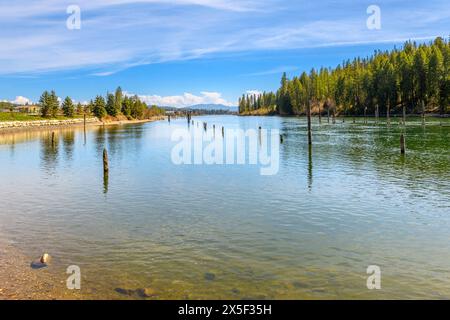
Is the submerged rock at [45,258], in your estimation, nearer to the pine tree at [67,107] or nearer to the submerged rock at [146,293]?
the submerged rock at [146,293]

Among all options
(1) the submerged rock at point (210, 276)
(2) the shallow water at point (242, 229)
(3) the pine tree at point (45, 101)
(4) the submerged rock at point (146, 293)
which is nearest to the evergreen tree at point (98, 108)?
(3) the pine tree at point (45, 101)

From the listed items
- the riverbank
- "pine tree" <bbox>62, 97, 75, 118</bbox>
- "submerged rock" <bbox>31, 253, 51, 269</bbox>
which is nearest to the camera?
the riverbank

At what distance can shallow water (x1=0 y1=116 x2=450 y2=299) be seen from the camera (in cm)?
1433

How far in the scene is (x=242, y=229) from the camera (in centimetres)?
2111

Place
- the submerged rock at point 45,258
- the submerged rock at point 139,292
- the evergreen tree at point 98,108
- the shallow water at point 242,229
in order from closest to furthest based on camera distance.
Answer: the submerged rock at point 139,292, the shallow water at point 242,229, the submerged rock at point 45,258, the evergreen tree at point 98,108

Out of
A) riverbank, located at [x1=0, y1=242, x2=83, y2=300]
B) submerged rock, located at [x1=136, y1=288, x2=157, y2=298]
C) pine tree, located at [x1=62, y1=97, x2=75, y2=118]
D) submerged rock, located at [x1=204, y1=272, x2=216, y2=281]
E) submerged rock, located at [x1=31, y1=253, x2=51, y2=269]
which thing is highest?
pine tree, located at [x1=62, y1=97, x2=75, y2=118]

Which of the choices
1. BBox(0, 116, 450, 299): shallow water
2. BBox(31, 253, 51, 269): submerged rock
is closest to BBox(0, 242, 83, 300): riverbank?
BBox(31, 253, 51, 269): submerged rock

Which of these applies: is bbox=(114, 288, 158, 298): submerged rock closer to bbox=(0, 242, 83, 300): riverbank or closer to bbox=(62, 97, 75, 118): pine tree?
bbox=(0, 242, 83, 300): riverbank

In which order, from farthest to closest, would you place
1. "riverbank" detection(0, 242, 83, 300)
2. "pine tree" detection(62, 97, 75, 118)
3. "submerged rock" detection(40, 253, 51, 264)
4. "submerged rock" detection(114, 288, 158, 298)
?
"pine tree" detection(62, 97, 75, 118) → "submerged rock" detection(40, 253, 51, 264) → "submerged rock" detection(114, 288, 158, 298) → "riverbank" detection(0, 242, 83, 300)

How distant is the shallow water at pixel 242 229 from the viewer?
14.3 metres

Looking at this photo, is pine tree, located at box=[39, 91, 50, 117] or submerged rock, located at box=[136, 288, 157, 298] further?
pine tree, located at box=[39, 91, 50, 117]

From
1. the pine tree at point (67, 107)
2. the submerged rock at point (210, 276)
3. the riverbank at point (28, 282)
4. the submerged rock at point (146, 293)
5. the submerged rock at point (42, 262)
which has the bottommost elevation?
the submerged rock at point (146, 293)
